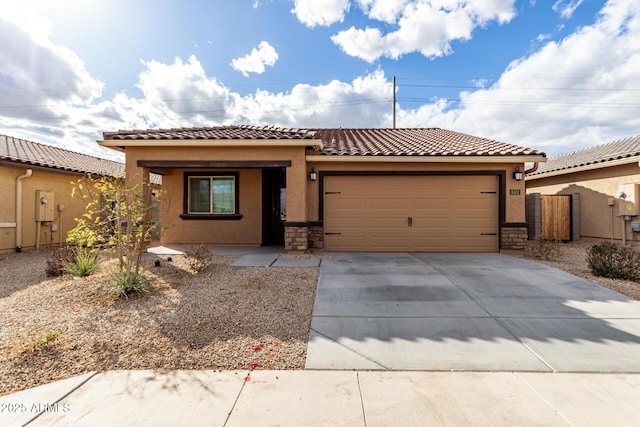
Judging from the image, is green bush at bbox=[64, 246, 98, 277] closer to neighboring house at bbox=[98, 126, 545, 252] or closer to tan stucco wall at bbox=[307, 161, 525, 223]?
neighboring house at bbox=[98, 126, 545, 252]

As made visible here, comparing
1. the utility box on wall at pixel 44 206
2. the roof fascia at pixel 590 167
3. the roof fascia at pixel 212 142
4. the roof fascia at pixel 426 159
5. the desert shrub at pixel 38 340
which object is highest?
the roof fascia at pixel 212 142

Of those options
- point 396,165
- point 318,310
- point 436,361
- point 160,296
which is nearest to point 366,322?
point 318,310

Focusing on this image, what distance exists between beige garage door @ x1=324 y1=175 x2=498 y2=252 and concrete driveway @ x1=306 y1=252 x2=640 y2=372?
268 cm

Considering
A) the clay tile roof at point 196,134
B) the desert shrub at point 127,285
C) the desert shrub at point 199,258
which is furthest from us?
the clay tile roof at point 196,134

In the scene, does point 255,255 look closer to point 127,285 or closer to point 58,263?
point 127,285

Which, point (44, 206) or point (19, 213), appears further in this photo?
point (44, 206)

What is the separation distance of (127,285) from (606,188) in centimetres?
1490

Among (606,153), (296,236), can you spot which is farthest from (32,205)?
(606,153)

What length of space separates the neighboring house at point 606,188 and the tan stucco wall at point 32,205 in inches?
759

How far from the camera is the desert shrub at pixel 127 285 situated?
460cm

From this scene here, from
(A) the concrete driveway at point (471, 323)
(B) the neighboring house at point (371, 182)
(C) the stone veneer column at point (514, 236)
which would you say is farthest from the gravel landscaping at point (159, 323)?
(B) the neighboring house at point (371, 182)

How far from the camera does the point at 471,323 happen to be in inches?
152

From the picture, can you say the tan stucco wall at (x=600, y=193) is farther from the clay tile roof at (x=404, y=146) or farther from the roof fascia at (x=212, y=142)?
the roof fascia at (x=212, y=142)

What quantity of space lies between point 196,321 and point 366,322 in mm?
2203
